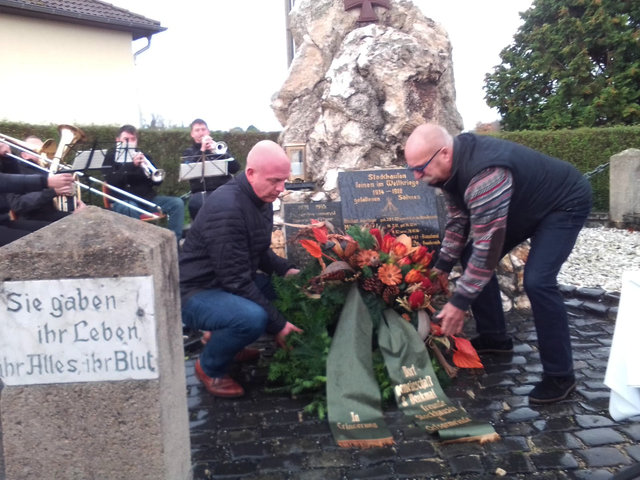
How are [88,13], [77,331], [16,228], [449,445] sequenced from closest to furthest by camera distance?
[77,331], [449,445], [16,228], [88,13]

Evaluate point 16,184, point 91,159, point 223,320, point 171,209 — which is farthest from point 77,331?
point 171,209

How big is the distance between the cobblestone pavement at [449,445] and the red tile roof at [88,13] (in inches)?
613

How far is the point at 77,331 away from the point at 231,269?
4.48 feet

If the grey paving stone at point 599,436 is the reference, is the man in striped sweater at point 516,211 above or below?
above

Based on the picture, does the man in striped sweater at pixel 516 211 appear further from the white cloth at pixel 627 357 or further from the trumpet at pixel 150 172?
the trumpet at pixel 150 172

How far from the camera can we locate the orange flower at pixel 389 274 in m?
3.77

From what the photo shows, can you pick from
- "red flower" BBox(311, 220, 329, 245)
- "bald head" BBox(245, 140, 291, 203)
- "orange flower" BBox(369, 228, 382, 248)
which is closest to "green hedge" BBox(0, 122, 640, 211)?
"red flower" BBox(311, 220, 329, 245)

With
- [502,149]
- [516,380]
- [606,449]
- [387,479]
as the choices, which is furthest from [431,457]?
[502,149]

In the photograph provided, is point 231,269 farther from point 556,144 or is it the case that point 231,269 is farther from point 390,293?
point 556,144

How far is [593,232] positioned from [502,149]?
286 inches

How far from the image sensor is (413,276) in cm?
384

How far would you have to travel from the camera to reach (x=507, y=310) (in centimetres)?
518

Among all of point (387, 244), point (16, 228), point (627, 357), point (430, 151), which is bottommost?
point (627, 357)

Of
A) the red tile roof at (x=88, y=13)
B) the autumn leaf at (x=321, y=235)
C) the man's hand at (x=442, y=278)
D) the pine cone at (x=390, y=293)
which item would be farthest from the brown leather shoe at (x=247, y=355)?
the red tile roof at (x=88, y=13)
